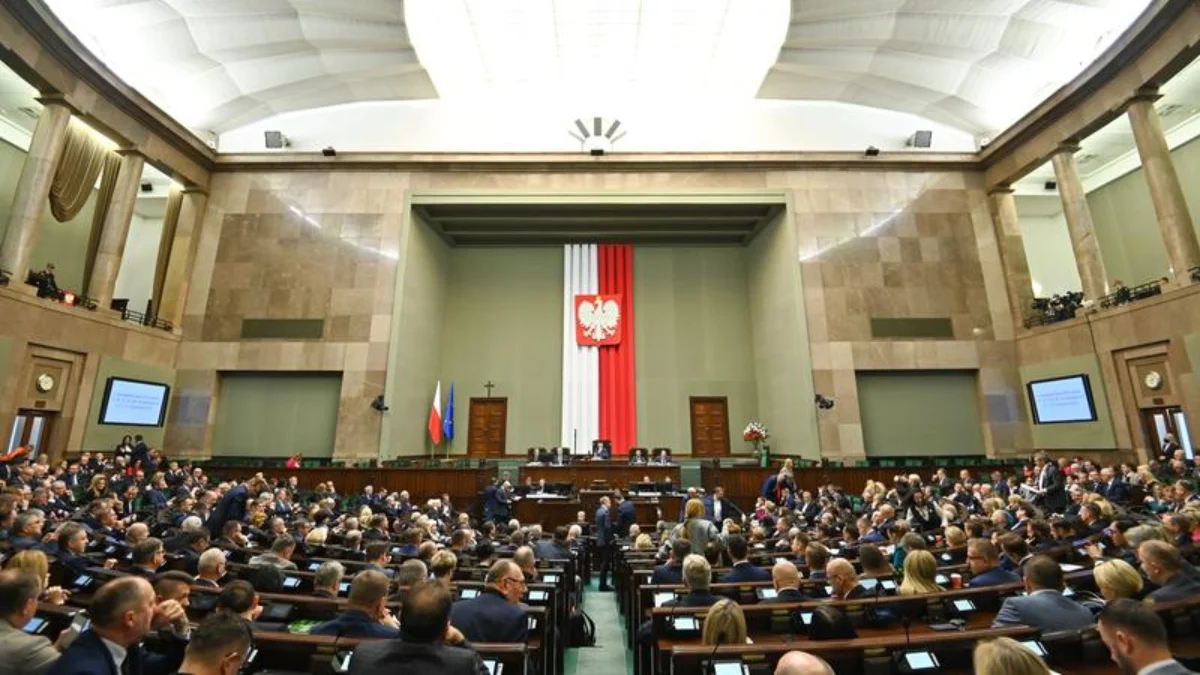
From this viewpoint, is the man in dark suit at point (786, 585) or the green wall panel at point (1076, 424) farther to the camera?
the green wall panel at point (1076, 424)

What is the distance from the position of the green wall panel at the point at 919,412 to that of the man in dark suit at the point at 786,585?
11782 millimetres

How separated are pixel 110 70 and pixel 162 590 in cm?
1459

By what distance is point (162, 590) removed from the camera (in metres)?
2.58

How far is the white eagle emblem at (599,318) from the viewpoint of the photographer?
17.0 metres

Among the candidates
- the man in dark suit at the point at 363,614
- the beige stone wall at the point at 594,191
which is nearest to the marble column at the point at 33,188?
the beige stone wall at the point at 594,191

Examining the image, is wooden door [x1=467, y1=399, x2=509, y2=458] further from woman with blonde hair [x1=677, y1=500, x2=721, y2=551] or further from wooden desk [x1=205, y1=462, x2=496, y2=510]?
woman with blonde hair [x1=677, y1=500, x2=721, y2=551]

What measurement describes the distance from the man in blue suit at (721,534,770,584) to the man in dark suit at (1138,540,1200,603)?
205 centimetres

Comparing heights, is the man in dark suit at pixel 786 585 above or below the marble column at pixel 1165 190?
below

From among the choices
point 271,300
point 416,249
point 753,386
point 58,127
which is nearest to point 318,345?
point 271,300

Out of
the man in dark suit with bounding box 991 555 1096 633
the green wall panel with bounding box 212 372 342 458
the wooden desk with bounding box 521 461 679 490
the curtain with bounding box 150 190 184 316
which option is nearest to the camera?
the man in dark suit with bounding box 991 555 1096 633

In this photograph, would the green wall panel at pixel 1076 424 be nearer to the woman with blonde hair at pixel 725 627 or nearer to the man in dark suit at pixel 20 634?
the woman with blonde hair at pixel 725 627

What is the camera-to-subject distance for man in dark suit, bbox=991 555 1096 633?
2.60m

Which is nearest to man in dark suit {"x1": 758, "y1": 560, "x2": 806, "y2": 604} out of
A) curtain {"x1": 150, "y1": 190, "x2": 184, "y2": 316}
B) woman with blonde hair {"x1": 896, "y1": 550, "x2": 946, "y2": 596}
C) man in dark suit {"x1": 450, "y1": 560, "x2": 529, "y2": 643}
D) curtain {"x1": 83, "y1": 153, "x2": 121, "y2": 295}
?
woman with blonde hair {"x1": 896, "y1": 550, "x2": 946, "y2": 596}

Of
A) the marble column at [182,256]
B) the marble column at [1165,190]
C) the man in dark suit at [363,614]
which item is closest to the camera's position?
the man in dark suit at [363,614]
